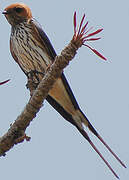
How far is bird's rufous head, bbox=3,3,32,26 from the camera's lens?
21.4 feet

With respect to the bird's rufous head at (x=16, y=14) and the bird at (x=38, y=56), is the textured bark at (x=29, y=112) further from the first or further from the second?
the bird's rufous head at (x=16, y=14)

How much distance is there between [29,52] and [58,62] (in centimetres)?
247

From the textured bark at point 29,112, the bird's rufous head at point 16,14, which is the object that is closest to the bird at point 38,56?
the bird's rufous head at point 16,14

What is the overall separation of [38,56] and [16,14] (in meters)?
1.04

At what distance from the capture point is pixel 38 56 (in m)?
5.88

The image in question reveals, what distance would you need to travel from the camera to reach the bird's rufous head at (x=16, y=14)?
6.51 meters

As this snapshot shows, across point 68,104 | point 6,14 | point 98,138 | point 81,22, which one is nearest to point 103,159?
point 98,138

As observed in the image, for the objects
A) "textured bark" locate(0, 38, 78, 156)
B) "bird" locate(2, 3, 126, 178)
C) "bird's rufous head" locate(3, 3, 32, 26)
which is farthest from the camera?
"bird's rufous head" locate(3, 3, 32, 26)

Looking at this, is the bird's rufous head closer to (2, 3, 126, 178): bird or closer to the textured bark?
(2, 3, 126, 178): bird

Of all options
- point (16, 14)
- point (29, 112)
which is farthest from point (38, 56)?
point (29, 112)

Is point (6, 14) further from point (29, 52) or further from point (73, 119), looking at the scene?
point (73, 119)

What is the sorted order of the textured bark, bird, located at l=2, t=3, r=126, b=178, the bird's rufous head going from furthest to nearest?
1. the bird's rufous head
2. bird, located at l=2, t=3, r=126, b=178
3. the textured bark

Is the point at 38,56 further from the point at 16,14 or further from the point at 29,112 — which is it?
the point at 29,112

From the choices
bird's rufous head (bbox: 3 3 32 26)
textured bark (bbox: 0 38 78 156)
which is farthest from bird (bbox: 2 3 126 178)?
textured bark (bbox: 0 38 78 156)
